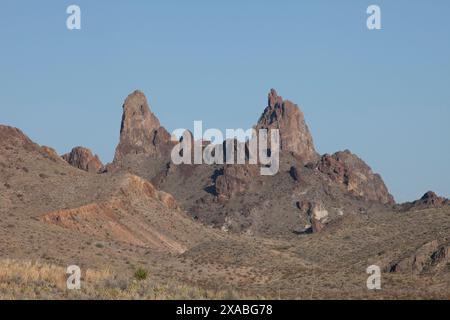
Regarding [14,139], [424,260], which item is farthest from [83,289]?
[14,139]

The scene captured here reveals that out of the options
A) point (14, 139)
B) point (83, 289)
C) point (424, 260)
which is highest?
point (14, 139)

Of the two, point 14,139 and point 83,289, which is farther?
point 14,139

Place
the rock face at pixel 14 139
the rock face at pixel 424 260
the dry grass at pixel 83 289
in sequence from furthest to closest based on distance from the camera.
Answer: the rock face at pixel 14 139, the rock face at pixel 424 260, the dry grass at pixel 83 289

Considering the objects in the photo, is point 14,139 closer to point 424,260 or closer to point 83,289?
point 424,260

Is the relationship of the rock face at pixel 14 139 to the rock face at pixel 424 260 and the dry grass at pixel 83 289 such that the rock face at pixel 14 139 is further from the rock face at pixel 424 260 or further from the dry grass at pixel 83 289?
the dry grass at pixel 83 289

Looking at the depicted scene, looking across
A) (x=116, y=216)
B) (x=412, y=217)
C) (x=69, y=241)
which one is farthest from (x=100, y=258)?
(x=412, y=217)

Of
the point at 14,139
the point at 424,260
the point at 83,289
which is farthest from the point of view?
the point at 14,139

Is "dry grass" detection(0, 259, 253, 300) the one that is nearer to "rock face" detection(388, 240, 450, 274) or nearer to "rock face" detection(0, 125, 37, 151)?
"rock face" detection(388, 240, 450, 274)

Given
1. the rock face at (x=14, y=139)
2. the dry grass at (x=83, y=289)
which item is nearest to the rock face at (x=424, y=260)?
the dry grass at (x=83, y=289)

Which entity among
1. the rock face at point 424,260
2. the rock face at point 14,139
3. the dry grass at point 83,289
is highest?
the rock face at point 14,139

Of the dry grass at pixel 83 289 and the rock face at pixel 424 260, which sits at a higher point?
the rock face at pixel 424 260

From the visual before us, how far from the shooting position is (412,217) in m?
99.1
